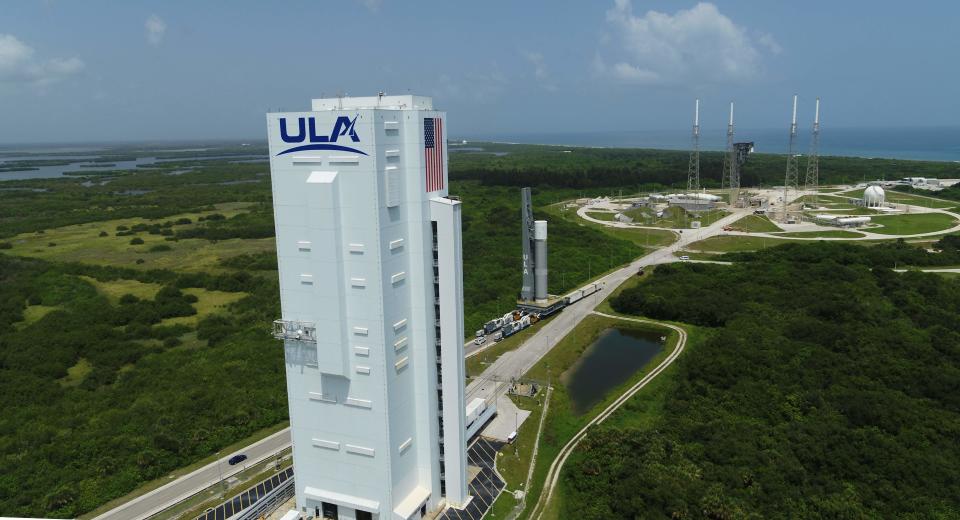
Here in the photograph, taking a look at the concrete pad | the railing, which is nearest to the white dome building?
the concrete pad

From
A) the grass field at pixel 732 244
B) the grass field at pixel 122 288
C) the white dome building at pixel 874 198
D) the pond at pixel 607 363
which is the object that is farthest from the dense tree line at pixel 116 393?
the white dome building at pixel 874 198

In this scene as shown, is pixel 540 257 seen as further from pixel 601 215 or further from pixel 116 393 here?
pixel 601 215

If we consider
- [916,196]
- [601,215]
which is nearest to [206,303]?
[601,215]

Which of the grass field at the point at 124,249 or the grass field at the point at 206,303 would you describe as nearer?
the grass field at the point at 206,303

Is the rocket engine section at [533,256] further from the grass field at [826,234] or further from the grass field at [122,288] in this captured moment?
the grass field at [826,234]

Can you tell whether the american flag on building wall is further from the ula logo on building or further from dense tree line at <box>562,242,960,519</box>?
dense tree line at <box>562,242,960,519</box>

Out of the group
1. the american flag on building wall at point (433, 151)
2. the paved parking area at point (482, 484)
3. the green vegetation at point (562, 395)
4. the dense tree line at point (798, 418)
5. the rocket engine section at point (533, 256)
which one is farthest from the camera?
the rocket engine section at point (533, 256)

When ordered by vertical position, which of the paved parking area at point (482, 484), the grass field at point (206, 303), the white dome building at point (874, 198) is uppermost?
the white dome building at point (874, 198)

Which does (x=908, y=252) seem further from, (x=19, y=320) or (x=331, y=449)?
(x=19, y=320)
